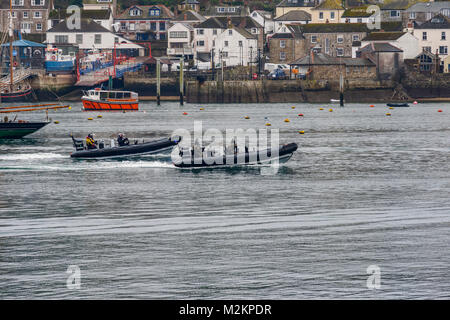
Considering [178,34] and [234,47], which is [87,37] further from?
[234,47]

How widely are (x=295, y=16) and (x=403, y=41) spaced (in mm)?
33148

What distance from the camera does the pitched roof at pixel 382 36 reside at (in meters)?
147

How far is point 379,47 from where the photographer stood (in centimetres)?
14425

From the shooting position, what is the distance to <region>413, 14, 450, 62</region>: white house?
15050cm

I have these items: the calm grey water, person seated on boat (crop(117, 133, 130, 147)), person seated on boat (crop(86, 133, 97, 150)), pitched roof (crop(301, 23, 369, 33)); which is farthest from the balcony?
person seated on boat (crop(117, 133, 130, 147))

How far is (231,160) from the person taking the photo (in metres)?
48.7

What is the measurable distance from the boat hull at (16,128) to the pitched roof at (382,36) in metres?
90.0

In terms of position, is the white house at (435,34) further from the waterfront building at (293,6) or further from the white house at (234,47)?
the waterfront building at (293,6)

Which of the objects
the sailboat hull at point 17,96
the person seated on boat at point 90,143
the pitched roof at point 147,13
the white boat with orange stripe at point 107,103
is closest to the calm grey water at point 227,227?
the person seated on boat at point 90,143

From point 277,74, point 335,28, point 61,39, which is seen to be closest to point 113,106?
point 277,74

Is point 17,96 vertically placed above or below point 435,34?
below

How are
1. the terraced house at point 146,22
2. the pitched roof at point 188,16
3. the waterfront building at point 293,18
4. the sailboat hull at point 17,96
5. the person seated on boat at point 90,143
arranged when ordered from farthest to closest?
the waterfront building at point 293,18 < the terraced house at point 146,22 < the pitched roof at point 188,16 < the sailboat hull at point 17,96 < the person seated on boat at point 90,143

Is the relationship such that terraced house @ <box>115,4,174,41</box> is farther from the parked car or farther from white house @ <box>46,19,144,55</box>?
the parked car

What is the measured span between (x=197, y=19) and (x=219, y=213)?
136 meters
